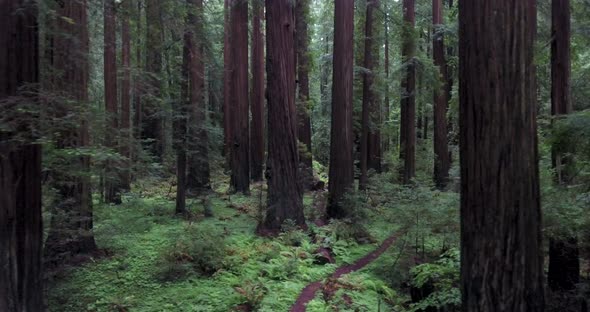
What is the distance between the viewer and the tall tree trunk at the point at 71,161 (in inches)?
260

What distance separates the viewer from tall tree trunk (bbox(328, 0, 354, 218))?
523 inches

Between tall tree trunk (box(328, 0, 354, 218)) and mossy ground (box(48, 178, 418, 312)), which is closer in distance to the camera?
mossy ground (box(48, 178, 418, 312))

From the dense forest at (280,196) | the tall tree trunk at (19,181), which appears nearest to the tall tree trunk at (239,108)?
the dense forest at (280,196)

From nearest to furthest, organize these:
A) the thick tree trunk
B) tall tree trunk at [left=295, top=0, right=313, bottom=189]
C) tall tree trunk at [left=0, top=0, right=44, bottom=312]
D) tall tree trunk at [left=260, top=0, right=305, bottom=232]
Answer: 1. tall tree trunk at [left=0, top=0, right=44, bottom=312]
2. the thick tree trunk
3. tall tree trunk at [left=260, top=0, right=305, bottom=232]
4. tall tree trunk at [left=295, top=0, right=313, bottom=189]

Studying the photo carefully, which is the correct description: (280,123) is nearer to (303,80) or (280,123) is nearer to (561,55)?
(561,55)

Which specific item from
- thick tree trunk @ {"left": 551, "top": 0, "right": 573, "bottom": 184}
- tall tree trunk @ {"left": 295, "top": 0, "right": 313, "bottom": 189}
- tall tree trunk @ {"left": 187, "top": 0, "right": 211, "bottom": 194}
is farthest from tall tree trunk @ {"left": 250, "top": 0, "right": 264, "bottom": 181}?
thick tree trunk @ {"left": 551, "top": 0, "right": 573, "bottom": 184}

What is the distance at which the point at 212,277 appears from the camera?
317 inches

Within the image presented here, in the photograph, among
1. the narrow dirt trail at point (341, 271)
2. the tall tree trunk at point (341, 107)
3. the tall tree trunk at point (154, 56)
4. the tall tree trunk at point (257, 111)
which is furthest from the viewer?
the tall tree trunk at point (257, 111)

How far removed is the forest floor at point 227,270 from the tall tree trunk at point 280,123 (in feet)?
2.44

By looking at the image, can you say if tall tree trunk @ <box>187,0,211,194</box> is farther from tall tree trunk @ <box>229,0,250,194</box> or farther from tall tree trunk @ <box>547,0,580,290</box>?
tall tree trunk @ <box>547,0,580,290</box>

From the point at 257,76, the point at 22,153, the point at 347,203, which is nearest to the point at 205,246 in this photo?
the point at 22,153

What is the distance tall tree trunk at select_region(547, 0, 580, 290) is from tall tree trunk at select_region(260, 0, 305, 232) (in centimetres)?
594

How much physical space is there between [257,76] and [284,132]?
10.2 m

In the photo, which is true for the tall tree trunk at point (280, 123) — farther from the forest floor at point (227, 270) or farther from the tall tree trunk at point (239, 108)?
the tall tree trunk at point (239, 108)
